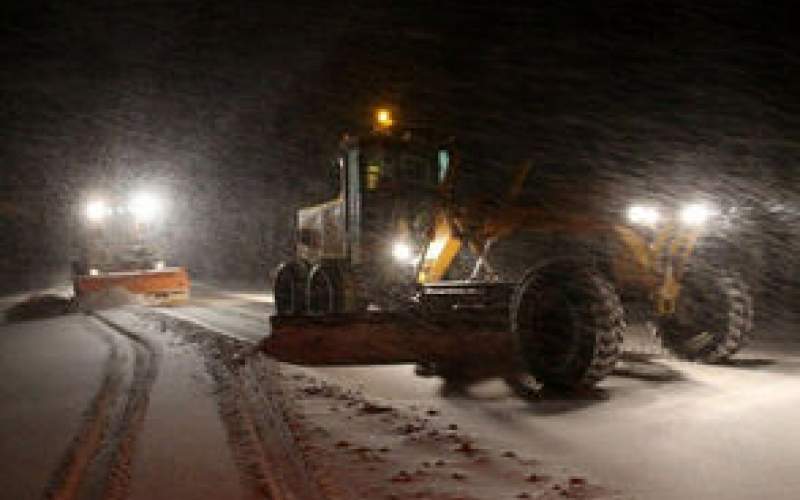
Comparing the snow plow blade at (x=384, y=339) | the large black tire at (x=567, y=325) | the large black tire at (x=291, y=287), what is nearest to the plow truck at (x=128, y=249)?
the large black tire at (x=291, y=287)

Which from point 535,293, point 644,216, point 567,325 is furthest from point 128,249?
point 567,325

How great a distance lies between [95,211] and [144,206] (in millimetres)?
1409

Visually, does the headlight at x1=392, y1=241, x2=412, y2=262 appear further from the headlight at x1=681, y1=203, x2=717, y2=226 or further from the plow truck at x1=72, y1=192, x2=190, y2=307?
the plow truck at x1=72, y1=192, x2=190, y2=307

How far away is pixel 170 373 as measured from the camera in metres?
8.01

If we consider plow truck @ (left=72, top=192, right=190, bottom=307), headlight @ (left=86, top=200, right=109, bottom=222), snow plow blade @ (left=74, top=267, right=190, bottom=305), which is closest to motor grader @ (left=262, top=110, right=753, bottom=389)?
snow plow blade @ (left=74, top=267, right=190, bottom=305)

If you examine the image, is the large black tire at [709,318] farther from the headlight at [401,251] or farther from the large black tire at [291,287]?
the large black tire at [291,287]

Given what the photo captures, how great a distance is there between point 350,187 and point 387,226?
0.91m

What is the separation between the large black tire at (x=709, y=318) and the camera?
25.4 feet

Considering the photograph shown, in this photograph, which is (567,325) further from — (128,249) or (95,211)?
(95,211)

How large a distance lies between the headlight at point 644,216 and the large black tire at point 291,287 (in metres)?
7.13

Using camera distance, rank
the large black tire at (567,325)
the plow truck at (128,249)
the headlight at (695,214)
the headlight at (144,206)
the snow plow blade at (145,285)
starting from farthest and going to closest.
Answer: the headlight at (144,206)
the plow truck at (128,249)
the snow plow blade at (145,285)
the headlight at (695,214)
the large black tire at (567,325)

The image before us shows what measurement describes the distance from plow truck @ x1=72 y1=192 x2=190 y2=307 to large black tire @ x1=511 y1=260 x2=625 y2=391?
45.4ft

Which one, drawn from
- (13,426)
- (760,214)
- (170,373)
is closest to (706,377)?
(760,214)

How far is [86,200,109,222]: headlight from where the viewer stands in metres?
21.5
